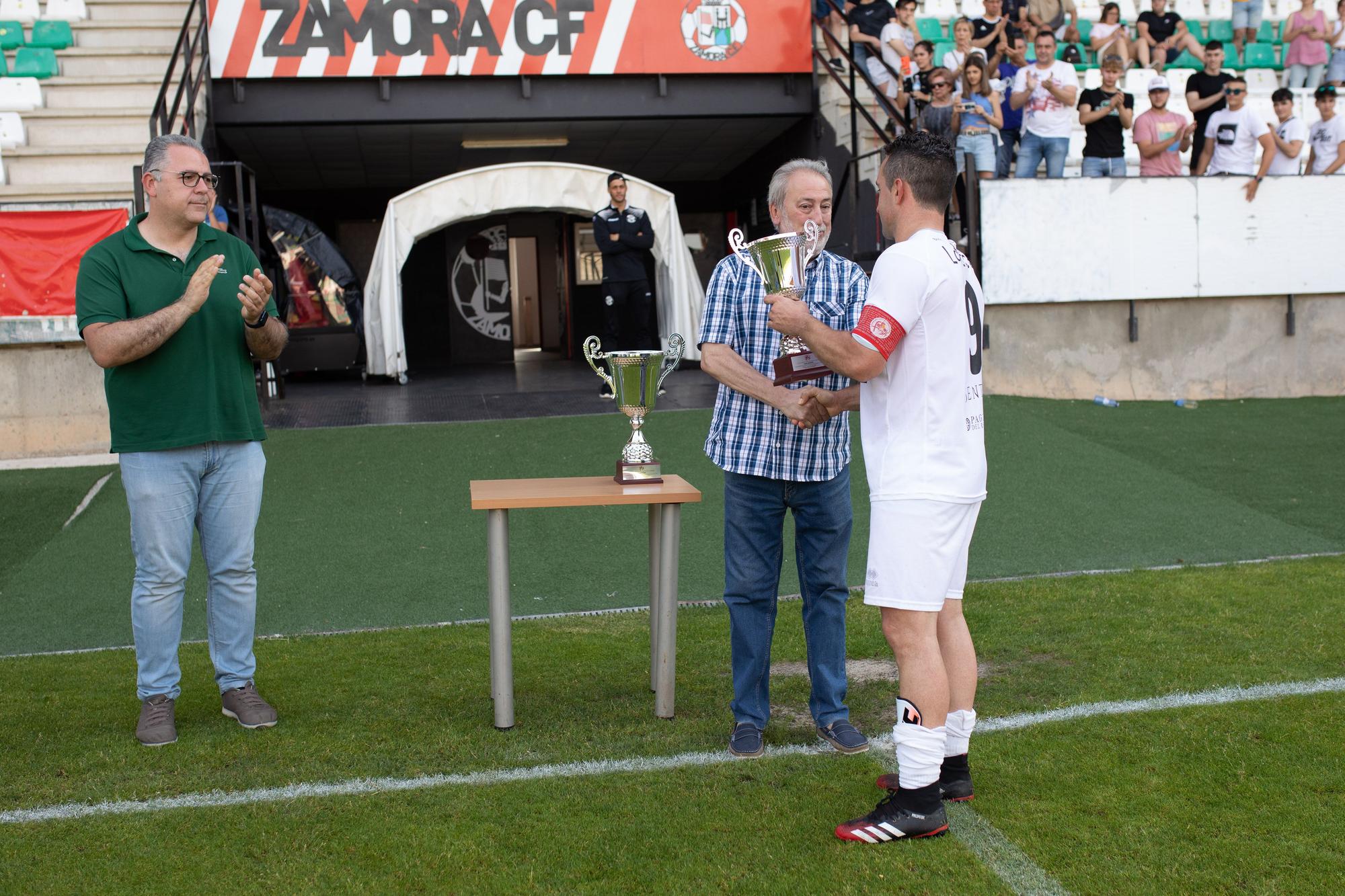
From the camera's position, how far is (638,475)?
165 inches

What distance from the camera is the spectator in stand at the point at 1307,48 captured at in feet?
48.3

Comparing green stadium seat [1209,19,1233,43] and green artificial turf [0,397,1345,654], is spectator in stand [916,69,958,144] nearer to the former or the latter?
green artificial turf [0,397,1345,654]

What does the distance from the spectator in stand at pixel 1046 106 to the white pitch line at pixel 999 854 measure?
9.59 m

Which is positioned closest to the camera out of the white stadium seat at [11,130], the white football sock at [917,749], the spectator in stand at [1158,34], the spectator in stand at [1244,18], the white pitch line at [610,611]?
the white football sock at [917,749]

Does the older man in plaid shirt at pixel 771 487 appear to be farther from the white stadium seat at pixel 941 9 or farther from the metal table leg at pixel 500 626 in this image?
the white stadium seat at pixel 941 9

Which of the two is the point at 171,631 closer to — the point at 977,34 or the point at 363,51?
the point at 363,51

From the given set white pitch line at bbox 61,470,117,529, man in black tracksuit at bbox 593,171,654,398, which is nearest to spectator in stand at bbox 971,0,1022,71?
man in black tracksuit at bbox 593,171,654,398

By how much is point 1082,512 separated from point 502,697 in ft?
15.1

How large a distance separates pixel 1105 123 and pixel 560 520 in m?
7.39

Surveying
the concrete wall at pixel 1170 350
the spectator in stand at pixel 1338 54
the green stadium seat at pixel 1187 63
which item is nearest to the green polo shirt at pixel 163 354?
the concrete wall at pixel 1170 350

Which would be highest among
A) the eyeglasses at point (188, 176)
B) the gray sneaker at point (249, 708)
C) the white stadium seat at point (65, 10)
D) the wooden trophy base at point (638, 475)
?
the white stadium seat at point (65, 10)

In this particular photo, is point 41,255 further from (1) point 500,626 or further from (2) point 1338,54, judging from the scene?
(2) point 1338,54

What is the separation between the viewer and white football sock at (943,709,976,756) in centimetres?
336

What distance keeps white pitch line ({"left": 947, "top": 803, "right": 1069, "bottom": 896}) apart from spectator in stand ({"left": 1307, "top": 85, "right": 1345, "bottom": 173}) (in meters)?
11.5
